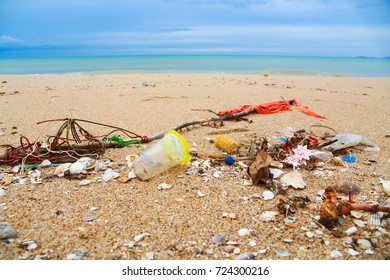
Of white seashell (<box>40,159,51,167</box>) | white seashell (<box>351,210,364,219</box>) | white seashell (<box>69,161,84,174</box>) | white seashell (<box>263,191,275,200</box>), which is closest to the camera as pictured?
white seashell (<box>351,210,364,219</box>)

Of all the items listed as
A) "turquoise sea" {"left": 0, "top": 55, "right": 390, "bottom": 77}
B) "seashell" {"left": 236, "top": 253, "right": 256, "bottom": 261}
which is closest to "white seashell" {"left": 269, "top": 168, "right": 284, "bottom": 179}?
"seashell" {"left": 236, "top": 253, "right": 256, "bottom": 261}

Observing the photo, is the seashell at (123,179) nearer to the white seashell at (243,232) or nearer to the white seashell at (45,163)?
the white seashell at (45,163)

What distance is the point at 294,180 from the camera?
248 cm

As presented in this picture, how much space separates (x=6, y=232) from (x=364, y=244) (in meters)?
2.27

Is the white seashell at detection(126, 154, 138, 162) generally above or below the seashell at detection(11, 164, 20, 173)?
above

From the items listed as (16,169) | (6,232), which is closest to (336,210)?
(6,232)

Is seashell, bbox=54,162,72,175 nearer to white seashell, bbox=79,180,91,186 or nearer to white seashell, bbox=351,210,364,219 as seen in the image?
white seashell, bbox=79,180,91,186

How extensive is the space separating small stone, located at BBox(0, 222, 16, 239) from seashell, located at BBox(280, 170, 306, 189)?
2.10m

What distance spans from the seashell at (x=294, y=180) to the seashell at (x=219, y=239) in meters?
0.93

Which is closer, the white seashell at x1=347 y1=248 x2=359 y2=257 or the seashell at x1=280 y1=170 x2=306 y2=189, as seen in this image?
the white seashell at x1=347 y1=248 x2=359 y2=257

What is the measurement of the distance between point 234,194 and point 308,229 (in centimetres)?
65

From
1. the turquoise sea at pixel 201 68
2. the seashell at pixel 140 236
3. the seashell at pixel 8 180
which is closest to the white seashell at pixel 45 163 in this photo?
the seashell at pixel 8 180

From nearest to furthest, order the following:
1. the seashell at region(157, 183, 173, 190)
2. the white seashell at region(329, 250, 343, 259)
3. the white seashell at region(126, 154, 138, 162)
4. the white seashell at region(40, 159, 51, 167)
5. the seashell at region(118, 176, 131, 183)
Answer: the white seashell at region(329, 250, 343, 259) < the seashell at region(157, 183, 173, 190) < the seashell at region(118, 176, 131, 183) < the white seashell at region(40, 159, 51, 167) < the white seashell at region(126, 154, 138, 162)

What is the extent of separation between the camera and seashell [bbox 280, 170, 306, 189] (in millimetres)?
2418
